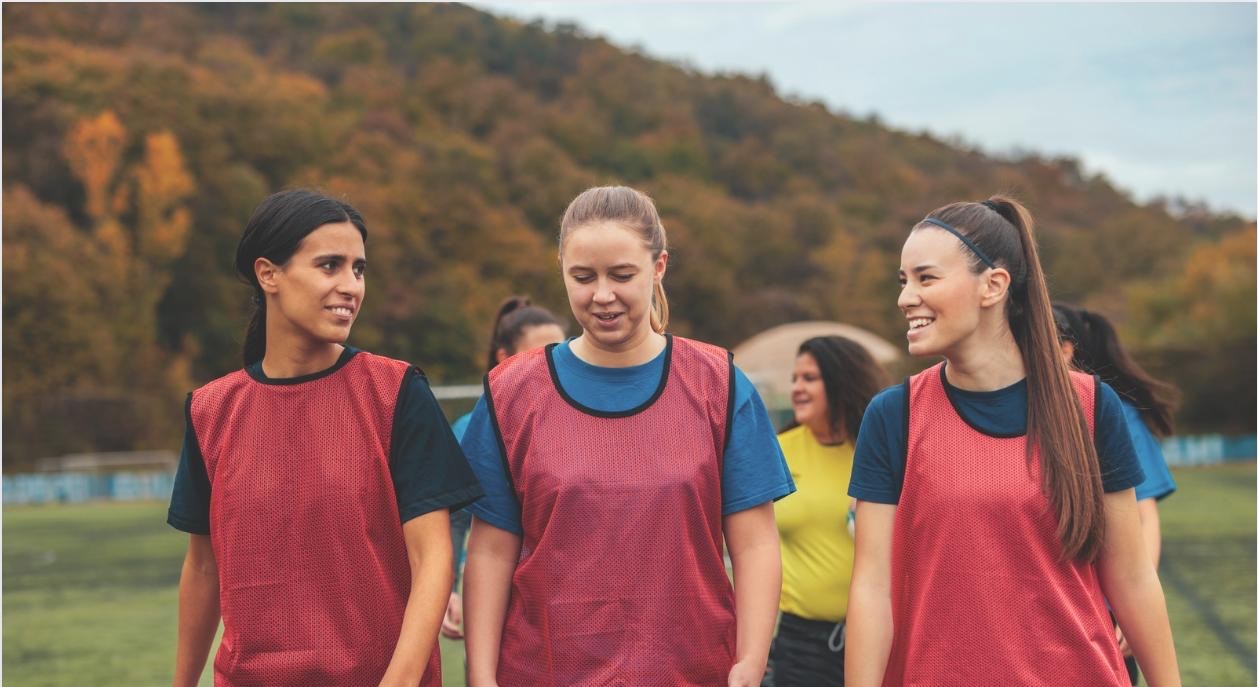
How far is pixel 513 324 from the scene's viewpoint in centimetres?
487

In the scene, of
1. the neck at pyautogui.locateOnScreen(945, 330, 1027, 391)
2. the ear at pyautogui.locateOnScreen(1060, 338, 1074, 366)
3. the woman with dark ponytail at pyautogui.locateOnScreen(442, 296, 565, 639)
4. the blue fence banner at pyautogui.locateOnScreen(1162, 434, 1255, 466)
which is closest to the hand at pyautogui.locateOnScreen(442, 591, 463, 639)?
the woman with dark ponytail at pyautogui.locateOnScreen(442, 296, 565, 639)

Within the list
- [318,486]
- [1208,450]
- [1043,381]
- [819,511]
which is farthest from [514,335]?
[1208,450]

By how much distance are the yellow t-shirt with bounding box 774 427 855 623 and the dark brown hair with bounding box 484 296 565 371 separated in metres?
1.02

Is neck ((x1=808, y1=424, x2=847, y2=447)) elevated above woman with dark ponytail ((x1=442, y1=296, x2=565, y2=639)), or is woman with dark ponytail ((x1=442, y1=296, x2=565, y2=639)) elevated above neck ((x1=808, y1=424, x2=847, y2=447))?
woman with dark ponytail ((x1=442, y1=296, x2=565, y2=639))

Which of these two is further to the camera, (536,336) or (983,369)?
(536,336)

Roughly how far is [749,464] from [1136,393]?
209 centimetres

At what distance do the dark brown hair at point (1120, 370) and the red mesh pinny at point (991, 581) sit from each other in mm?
1736

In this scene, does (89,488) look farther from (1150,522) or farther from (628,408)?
(628,408)

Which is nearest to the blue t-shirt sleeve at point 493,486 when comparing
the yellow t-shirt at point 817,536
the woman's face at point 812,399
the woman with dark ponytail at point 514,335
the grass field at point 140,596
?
the yellow t-shirt at point 817,536

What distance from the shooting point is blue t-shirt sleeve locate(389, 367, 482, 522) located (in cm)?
258

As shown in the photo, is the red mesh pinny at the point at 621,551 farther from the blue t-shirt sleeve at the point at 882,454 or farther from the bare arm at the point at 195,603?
the bare arm at the point at 195,603

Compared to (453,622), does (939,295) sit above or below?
above

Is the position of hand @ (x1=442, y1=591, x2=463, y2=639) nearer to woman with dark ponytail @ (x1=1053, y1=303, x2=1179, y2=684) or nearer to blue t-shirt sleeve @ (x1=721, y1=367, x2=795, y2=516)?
blue t-shirt sleeve @ (x1=721, y1=367, x2=795, y2=516)

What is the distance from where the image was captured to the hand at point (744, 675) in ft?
8.58
